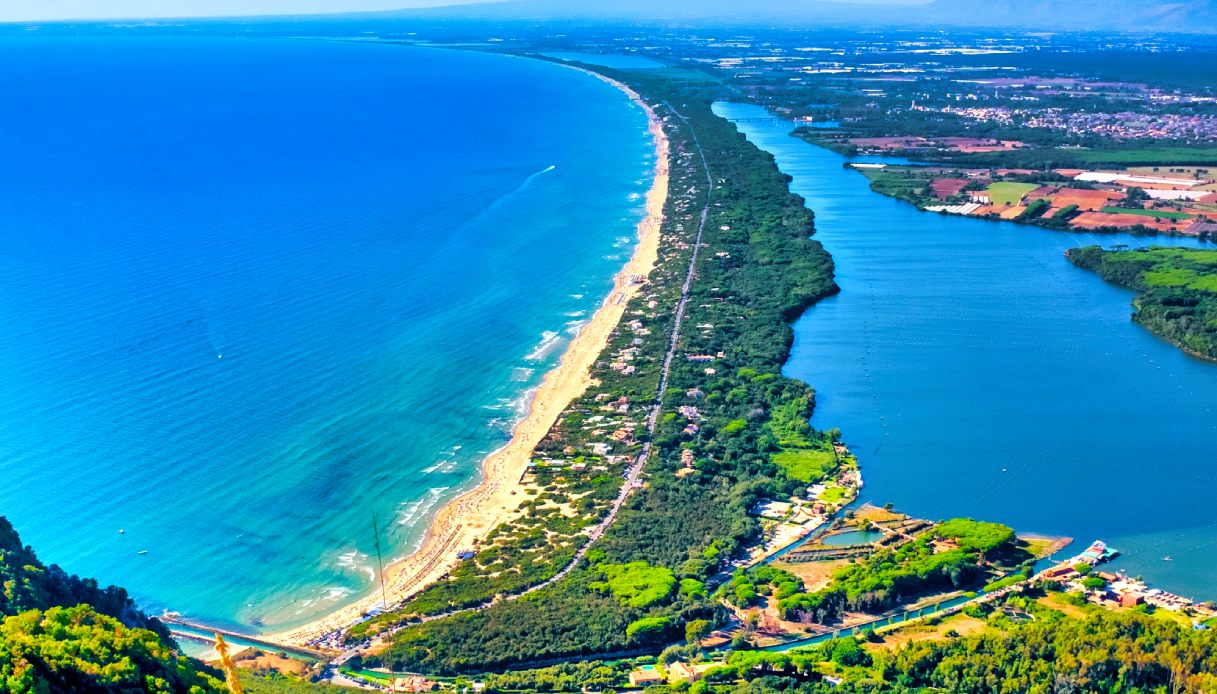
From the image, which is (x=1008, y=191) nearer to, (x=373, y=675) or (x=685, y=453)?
(x=685, y=453)

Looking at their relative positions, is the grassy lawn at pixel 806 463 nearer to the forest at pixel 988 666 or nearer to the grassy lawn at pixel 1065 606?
the grassy lawn at pixel 1065 606

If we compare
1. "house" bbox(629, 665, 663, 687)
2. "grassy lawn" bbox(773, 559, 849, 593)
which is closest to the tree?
"house" bbox(629, 665, 663, 687)

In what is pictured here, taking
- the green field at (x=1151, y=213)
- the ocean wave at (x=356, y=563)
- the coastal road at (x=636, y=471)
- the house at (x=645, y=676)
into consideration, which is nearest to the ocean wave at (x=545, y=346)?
the coastal road at (x=636, y=471)

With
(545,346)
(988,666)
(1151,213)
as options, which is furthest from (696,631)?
(1151,213)

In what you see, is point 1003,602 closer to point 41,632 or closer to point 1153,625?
point 1153,625

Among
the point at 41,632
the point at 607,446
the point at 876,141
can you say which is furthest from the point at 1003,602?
the point at 876,141
